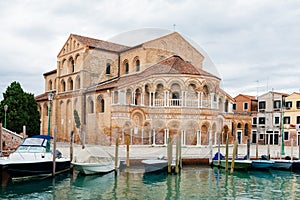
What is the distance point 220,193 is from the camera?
1277cm

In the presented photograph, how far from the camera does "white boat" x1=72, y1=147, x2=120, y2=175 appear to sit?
15.4 meters

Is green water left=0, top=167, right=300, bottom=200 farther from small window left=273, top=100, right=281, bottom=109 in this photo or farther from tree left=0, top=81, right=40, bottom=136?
small window left=273, top=100, right=281, bottom=109

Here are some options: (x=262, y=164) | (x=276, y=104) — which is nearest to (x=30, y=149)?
(x=262, y=164)

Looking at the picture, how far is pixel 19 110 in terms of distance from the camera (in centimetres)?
2522

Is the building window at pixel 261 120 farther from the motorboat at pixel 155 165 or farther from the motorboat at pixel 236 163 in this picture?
the motorboat at pixel 155 165

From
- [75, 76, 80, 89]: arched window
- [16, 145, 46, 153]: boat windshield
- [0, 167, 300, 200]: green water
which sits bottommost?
[0, 167, 300, 200]: green water

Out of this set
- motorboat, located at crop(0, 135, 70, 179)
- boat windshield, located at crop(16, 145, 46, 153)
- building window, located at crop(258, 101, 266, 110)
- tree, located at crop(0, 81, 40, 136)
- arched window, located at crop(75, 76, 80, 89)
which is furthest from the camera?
building window, located at crop(258, 101, 266, 110)

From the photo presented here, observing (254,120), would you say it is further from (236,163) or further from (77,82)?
(236,163)

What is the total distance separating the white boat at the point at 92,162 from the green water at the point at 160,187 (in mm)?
328

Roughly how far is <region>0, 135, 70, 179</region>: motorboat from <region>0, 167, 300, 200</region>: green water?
391 mm

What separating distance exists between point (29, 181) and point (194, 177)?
22.9ft

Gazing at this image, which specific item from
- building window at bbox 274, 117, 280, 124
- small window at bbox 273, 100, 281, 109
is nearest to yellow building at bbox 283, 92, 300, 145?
building window at bbox 274, 117, 280, 124

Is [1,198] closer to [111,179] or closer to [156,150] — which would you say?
[111,179]

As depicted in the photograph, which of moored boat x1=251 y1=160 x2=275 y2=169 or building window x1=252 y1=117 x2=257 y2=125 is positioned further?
building window x1=252 y1=117 x2=257 y2=125
